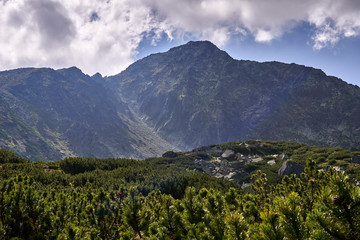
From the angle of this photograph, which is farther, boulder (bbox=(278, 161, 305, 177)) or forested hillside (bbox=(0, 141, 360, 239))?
boulder (bbox=(278, 161, 305, 177))

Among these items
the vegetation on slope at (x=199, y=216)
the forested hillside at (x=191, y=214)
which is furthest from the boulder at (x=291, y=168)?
the vegetation on slope at (x=199, y=216)

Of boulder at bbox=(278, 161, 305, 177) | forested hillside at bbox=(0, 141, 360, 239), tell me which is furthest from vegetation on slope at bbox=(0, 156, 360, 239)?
boulder at bbox=(278, 161, 305, 177)

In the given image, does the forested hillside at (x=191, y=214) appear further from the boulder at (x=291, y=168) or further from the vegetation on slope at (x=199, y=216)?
the boulder at (x=291, y=168)

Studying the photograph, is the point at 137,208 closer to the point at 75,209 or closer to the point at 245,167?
the point at 75,209

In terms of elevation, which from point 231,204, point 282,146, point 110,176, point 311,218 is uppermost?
point 282,146

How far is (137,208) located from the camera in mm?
16109

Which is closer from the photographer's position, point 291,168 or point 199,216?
point 199,216

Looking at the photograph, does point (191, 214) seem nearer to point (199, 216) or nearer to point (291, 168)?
point (199, 216)

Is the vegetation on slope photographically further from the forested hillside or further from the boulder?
the boulder

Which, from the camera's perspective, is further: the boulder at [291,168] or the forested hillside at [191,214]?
the boulder at [291,168]

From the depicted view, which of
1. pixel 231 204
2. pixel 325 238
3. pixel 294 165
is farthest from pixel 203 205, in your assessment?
pixel 294 165

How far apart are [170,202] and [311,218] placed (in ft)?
52.2

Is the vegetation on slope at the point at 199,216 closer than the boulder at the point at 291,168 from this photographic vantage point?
Yes

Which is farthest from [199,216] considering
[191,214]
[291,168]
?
[291,168]
